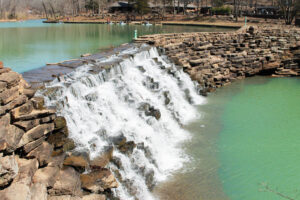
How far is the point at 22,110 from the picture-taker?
23.6 feet

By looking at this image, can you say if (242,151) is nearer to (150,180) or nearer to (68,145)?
(150,180)

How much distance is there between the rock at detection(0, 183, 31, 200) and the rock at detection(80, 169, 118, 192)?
152 centimetres

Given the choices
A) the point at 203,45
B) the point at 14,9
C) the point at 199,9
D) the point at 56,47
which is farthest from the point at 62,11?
the point at 203,45

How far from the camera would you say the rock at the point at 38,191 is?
6.03 m

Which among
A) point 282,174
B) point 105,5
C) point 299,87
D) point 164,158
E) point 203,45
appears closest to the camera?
point 282,174

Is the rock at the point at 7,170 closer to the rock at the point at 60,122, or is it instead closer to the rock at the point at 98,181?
the rock at the point at 98,181

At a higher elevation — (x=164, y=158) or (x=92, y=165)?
(x=92, y=165)

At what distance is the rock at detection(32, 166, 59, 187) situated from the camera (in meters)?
6.49

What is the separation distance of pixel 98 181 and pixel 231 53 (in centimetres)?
1634

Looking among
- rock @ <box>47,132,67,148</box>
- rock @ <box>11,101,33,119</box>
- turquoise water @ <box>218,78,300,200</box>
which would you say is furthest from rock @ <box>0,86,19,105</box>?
turquoise water @ <box>218,78,300,200</box>

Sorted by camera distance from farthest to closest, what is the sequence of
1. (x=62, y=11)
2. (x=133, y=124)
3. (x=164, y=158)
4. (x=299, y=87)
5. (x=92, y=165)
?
(x=62, y=11) < (x=299, y=87) < (x=133, y=124) < (x=164, y=158) < (x=92, y=165)

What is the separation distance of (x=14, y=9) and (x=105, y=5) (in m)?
25.3

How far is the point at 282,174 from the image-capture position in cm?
907

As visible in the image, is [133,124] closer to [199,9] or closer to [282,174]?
[282,174]
